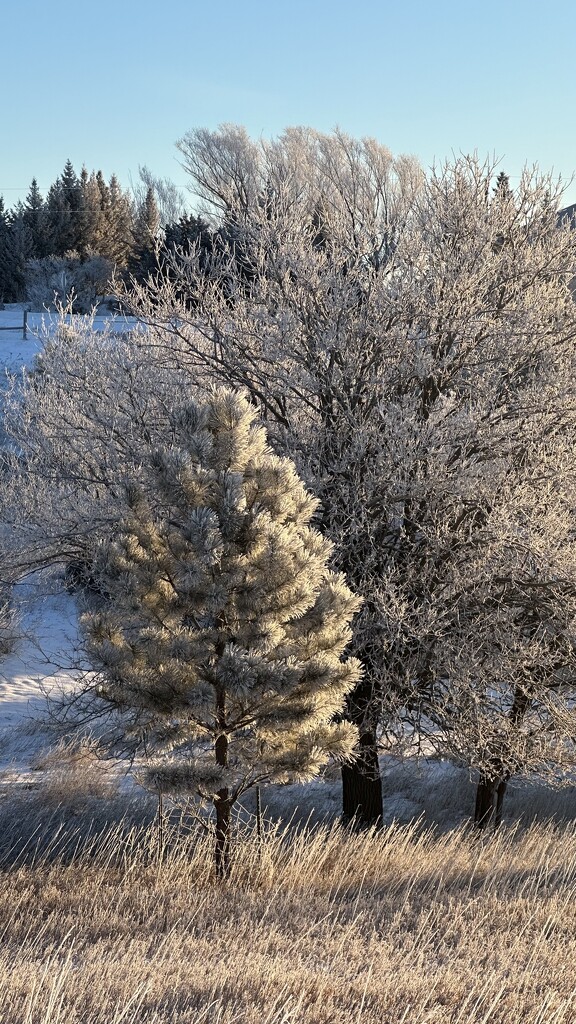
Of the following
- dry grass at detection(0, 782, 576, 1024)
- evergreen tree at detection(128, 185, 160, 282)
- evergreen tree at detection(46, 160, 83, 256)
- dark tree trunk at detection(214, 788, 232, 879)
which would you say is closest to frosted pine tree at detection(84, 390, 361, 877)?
dark tree trunk at detection(214, 788, 232, 879)

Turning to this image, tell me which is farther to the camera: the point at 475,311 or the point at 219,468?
the point at 475,311

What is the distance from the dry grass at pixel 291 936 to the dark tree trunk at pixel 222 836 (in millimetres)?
98

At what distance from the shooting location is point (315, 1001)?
399 cm

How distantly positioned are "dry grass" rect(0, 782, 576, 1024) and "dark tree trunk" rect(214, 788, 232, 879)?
3.9 inches

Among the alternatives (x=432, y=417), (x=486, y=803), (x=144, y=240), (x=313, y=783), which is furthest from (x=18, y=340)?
(x=432, y=417)

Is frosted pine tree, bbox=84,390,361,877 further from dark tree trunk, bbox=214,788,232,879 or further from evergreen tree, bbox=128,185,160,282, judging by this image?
evergreen tree, bbox=128,185,160,282

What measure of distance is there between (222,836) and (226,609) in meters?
1.89

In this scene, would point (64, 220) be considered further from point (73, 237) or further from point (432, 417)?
point (432, 417)

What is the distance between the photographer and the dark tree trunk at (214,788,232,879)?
21.0 feet

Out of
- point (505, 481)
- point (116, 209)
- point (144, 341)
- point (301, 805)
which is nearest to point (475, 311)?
point (505, 481)

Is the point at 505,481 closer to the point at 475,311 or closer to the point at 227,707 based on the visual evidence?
the point at 475,311

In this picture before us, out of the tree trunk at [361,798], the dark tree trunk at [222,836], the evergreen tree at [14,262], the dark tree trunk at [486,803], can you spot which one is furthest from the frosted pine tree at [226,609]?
the evergreen tree at [14,262]

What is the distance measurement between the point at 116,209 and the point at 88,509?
53.7 m

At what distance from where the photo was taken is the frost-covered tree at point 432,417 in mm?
7270
